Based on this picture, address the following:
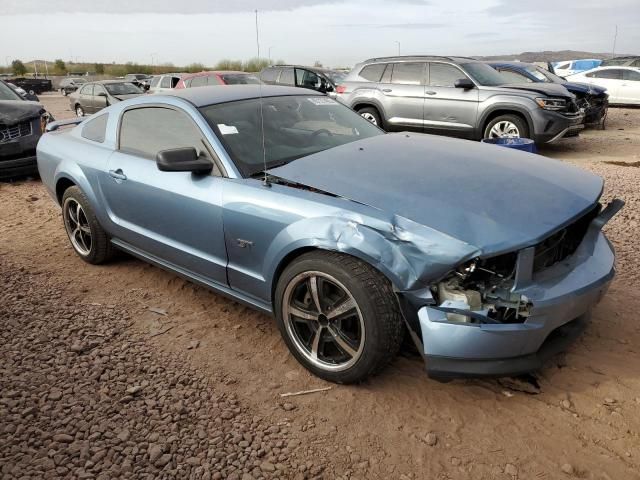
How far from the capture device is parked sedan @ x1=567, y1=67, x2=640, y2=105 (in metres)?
16.0

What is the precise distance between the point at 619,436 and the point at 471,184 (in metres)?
1.38

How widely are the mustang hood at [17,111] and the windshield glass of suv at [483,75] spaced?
24.4 feet

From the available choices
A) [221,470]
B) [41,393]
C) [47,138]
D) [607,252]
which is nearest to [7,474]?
[41,393]

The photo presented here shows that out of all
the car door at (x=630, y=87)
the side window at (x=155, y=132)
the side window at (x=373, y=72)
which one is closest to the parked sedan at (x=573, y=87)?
the side window at (x=373, y=72)

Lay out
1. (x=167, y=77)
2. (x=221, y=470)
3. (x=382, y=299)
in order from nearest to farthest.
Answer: (x=221, y=470) → (x=382, y=299) → (x=167, y=77)

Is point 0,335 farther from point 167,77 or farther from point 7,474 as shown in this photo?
point 167,77

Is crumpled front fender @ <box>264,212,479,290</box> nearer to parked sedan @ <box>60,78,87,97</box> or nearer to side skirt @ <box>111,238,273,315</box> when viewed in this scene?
side skirt @ <box>111,238,273,315</box>

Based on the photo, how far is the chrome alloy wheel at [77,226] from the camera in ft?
14.8

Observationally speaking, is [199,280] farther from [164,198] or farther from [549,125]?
[549,125]

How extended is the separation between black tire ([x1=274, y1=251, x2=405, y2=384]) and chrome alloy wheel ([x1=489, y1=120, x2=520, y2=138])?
7.35 m

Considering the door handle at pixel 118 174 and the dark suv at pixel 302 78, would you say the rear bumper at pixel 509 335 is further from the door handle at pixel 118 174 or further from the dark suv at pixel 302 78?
the dark suv at pixel 302 78

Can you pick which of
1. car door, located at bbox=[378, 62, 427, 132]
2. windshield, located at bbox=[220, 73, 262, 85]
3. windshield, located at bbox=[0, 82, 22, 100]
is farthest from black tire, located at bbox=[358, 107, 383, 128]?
windshield, located at bbox=[0, 82, 22, 100]

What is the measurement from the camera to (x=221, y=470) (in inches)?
88.1

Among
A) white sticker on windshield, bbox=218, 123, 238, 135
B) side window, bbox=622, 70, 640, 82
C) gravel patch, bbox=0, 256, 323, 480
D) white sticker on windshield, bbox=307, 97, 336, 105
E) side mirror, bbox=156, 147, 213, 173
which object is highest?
white sticker on windshield, bbox=307, 97, 336, 105
